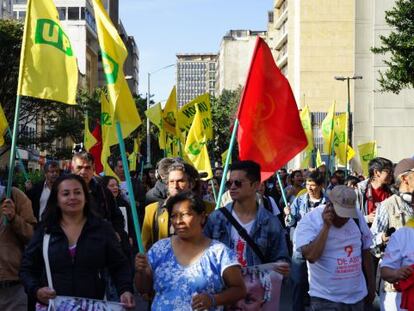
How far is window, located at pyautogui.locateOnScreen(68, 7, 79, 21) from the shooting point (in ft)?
311

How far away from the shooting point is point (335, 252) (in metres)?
6.15

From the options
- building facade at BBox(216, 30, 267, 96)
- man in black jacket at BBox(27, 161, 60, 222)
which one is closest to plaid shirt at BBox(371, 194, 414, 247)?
man in black jacket at BBox(27, 161, 60, 222)

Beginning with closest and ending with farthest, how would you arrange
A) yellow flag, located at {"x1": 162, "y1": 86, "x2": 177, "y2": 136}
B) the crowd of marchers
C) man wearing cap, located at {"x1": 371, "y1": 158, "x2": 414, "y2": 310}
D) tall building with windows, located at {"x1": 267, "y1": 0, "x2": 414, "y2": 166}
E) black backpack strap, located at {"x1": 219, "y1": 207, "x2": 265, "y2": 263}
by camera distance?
the crowd of marchers
black backpack strap, located at {"x1": 219, "y1": 207, "x2": 265, "y2": 263}
man wearing cap, located at {"x1": 371, "y1": 158, "x2": 414, "y2": 310}
yellow flag, located at {"x1": 162, "y1": 86, "x2": 177, "y2": 136}
tall building with windows, located at {"x1": 267, "y1": 0, "x2": 414, "y2": 166}

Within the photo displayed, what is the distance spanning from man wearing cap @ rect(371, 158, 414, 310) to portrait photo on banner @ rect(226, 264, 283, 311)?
935 millimetres

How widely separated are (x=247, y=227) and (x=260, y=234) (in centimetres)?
10

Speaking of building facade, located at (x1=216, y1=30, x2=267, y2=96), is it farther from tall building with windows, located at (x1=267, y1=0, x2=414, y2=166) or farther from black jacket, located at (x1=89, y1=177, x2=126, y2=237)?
black jacket, located at (x1=89, y1=177, x2=126, y2=237)

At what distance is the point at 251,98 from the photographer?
23.0 ft

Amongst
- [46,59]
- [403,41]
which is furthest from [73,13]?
[46,59]

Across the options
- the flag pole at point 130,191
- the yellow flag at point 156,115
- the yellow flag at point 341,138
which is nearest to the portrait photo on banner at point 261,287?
the flag pole at point 130,191

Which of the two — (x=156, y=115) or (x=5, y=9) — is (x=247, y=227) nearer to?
(x=156, y=115)

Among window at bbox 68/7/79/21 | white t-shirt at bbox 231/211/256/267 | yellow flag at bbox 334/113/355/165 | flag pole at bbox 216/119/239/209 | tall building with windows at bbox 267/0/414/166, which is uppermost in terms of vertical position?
window at bbox 68/7/79/21

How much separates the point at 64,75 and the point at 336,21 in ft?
214

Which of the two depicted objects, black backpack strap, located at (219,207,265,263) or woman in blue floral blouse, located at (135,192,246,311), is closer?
woman in blue floral blouse, located at (135,192,246,311)

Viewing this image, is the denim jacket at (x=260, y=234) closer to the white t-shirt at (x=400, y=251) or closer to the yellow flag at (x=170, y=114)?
the white t-shirt at (x=400, y=251)
